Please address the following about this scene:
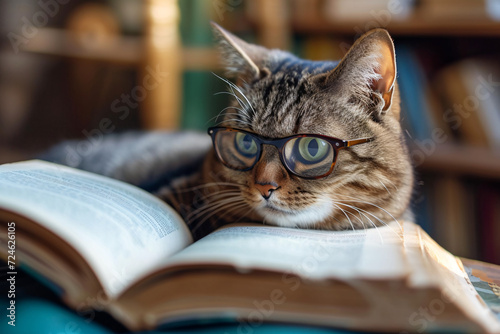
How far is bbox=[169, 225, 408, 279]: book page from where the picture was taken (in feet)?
1.67

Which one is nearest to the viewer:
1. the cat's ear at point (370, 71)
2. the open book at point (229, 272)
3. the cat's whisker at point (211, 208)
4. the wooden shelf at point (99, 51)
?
the open book at point (229, 272)

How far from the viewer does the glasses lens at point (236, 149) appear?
854mm

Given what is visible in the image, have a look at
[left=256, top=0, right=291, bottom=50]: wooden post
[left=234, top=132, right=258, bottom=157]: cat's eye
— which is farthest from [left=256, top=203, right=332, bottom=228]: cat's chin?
[left=256, top=0, right=291, bottom=50]: wooden post

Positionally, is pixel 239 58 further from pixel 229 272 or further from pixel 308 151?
pixel 229 272

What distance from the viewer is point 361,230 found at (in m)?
0.79

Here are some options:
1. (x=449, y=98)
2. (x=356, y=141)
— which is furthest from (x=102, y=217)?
(x=449, y=98)

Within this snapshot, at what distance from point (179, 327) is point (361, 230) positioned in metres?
0.40

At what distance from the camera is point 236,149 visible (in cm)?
88

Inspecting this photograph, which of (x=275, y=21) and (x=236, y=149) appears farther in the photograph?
(x=275, y=21)

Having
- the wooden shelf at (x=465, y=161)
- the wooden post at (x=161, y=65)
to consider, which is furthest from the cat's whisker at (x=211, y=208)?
the wooden post at (x=161, y=65)

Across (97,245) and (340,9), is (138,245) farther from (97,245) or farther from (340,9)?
(340,9)

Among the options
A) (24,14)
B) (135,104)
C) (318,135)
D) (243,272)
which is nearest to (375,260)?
(243,272)

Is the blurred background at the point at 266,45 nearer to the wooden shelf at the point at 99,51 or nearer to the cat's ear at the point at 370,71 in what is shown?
the wooden shelf at the point at 99,51

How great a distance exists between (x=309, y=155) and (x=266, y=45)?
126 cm
